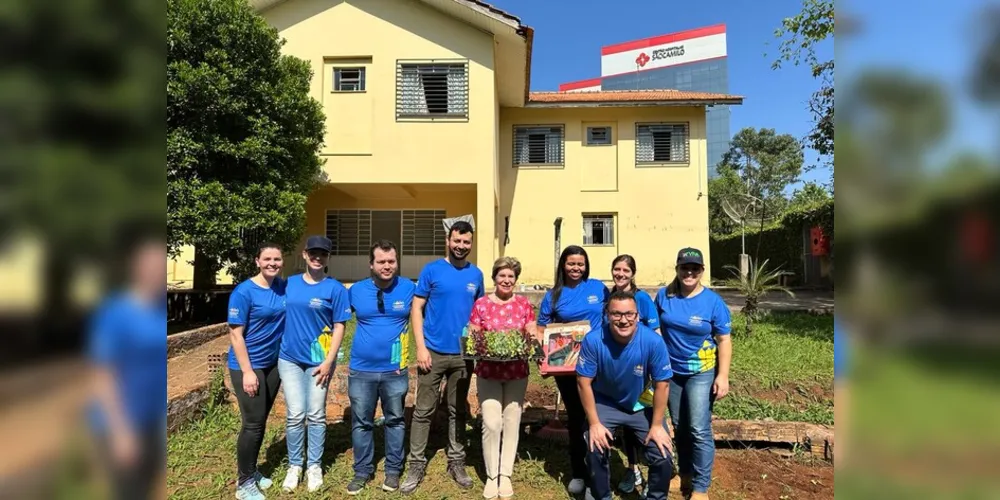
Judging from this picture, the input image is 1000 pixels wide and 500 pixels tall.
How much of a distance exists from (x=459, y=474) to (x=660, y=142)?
42.9 ft

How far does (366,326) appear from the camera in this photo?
374 cm

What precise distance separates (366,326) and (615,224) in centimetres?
1216

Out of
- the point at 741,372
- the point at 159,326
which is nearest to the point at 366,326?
the point at 159,326

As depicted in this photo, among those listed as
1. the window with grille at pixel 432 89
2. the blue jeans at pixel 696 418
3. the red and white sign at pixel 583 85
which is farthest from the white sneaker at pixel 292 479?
the red and white sign at pixel 583 85

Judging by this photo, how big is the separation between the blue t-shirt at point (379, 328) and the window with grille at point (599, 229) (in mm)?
11711

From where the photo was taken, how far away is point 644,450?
11.1ft

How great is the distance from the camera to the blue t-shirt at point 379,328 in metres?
3.67

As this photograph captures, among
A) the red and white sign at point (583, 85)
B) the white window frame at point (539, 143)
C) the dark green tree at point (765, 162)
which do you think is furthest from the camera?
the red and white sign at point (583, 85)

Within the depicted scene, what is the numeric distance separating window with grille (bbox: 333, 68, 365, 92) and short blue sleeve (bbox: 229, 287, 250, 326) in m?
9.57

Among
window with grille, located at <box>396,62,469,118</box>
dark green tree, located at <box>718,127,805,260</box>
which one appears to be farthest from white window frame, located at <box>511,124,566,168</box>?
dark green tree, located at <box>718,127,805,260</box>

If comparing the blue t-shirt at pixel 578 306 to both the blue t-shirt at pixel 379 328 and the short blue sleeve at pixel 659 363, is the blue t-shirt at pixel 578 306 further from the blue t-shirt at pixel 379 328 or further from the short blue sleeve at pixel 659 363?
the blue t-shirt at pixel 379 328

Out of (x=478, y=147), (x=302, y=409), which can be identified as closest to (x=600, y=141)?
(x=478, y=147)

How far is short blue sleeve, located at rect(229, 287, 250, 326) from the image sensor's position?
3432 mm

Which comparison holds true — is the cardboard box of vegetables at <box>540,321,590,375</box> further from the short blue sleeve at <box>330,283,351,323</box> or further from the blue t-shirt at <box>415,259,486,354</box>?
the short blue sleeve at <box>330,283,351,323</box>
